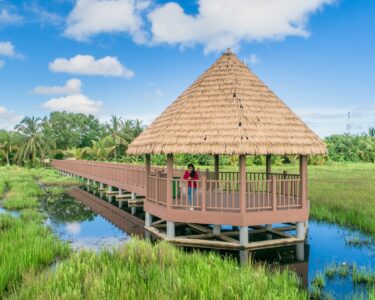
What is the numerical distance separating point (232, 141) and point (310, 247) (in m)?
3.85

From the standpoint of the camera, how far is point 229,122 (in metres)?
10.9

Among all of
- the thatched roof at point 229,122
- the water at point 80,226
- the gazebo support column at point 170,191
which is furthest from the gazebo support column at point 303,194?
the water at point 80,226

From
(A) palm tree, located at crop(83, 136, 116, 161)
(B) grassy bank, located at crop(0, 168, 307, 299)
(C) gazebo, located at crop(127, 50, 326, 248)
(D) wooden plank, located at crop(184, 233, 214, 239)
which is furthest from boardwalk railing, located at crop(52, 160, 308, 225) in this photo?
(A) palm tree, located at crop(83, 136, 116, 161)

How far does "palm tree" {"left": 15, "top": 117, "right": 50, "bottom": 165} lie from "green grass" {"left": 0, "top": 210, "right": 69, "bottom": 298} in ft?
130

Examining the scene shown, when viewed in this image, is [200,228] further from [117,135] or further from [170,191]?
[117,135]

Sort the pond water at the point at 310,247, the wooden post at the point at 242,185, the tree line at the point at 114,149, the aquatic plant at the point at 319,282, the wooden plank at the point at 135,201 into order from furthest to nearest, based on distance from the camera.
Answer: the tree line at the point at 114,149, the wooden plank at the point at 135,201, the wooden post at the point at 242,185, the pond water at the point at 310,247, the aquatic plant at the point at 319,282

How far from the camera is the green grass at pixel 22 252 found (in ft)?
24.2

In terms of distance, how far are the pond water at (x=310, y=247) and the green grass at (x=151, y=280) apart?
1.14 m

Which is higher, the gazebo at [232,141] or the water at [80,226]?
the gazebo at [232,141]

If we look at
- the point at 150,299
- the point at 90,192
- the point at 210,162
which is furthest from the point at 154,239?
the point at 210,162

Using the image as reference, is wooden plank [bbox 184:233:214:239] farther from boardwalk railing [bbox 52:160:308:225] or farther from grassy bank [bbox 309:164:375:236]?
grassy bank [bbox 309:164:375:236]

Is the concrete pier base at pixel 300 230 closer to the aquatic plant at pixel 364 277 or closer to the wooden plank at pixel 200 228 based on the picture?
the wooden plank at pixel 200 228

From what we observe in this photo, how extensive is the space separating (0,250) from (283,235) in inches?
312

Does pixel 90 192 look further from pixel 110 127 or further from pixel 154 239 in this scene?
pixel 110 127
